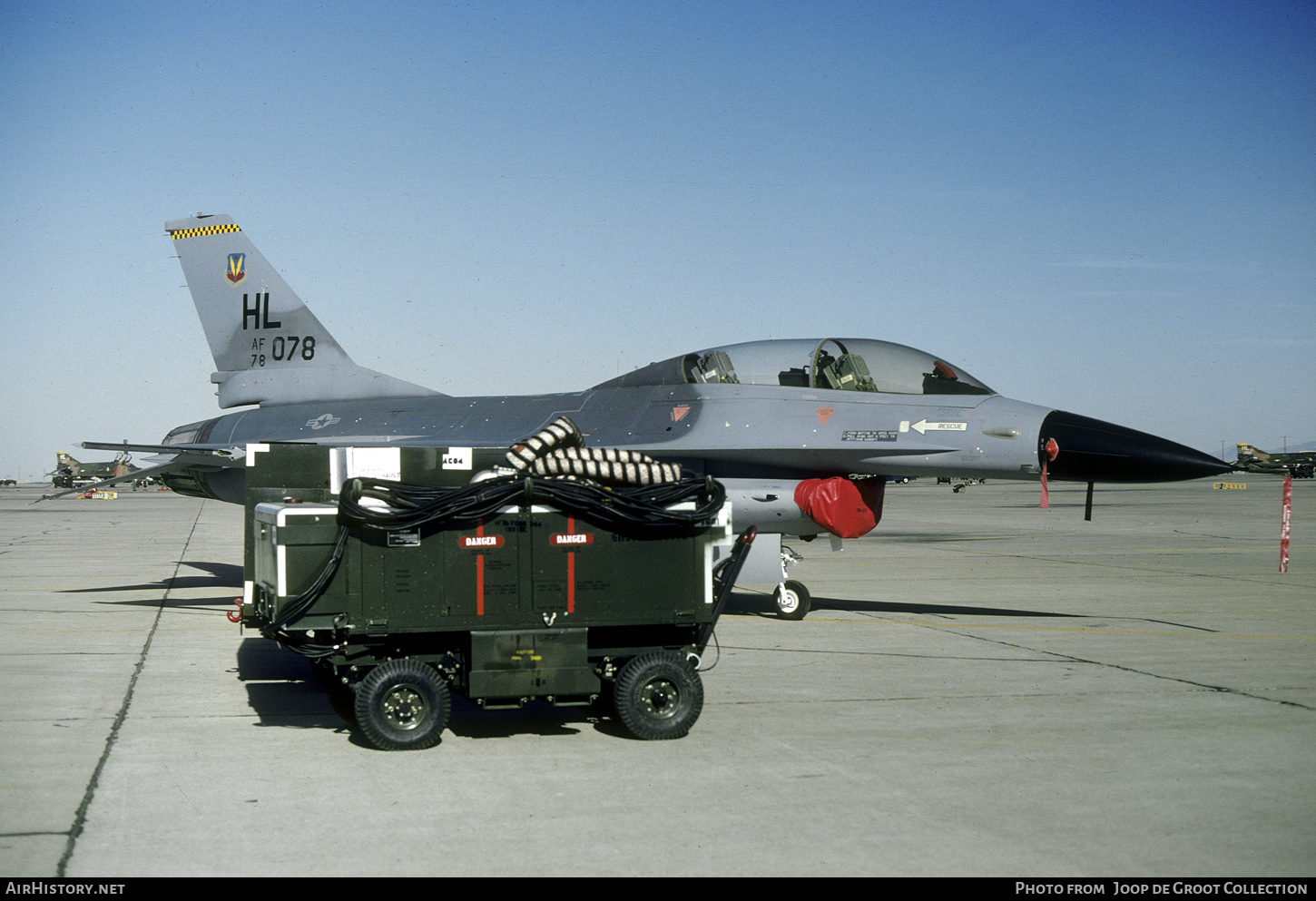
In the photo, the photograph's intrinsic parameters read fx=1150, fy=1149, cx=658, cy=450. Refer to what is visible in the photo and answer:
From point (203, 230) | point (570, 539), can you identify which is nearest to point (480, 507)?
point (570, 539)

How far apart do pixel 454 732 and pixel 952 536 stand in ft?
67.9

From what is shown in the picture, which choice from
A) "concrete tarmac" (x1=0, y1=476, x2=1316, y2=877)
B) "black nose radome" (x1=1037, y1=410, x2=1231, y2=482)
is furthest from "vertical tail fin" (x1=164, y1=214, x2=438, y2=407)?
"black nose radome" (x1=1037, y1=410, x2=1231, y2=482)

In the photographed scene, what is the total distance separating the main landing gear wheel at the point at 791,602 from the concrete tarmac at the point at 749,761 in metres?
0.24

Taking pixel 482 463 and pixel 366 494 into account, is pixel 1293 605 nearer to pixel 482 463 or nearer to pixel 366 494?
pixel 482 463

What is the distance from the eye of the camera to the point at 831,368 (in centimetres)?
1179

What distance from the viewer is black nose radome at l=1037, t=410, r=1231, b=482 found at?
34.9ft

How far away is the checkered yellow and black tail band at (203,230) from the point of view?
1656 cm

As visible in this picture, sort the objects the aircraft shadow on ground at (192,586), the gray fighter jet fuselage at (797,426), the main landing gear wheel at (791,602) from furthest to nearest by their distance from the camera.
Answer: the aircraft shadow on ground at (192,586) → the main landing gear wheel at (791,602) → the gray fighter jet fuselage at (797,426)

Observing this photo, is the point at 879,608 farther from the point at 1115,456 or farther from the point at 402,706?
the point at 402,706

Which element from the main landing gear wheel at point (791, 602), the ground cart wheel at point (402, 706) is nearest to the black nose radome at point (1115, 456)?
the main landing gear wheel at point (791, 602)

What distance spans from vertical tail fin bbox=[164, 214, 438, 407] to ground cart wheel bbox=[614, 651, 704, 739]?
10.7m

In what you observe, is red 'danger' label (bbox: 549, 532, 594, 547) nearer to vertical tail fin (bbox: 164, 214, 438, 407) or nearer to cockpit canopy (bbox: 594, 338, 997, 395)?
cockpit canopy (bbox: 594, 338, 997, 395)

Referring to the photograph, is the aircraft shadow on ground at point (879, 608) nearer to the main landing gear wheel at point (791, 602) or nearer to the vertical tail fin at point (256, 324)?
the main landing gear wheel at point (791, 602)

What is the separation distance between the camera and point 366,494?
20.3ft
